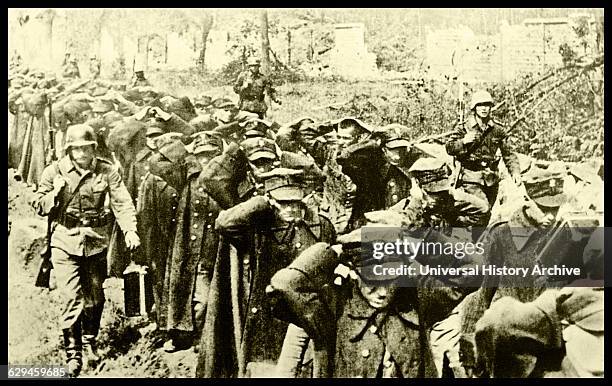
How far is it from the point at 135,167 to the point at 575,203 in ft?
12.2

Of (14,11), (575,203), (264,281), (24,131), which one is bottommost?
(264,281)

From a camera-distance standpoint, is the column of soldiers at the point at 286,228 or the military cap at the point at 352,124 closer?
the column of soldiers at the point at 286,228

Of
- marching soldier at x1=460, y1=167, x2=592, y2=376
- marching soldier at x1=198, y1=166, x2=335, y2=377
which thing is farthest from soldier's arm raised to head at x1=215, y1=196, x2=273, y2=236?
marching soldier at x1=460, y1=167, x2=592, y2=376

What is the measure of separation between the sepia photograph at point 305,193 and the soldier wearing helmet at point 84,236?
2 centimetres

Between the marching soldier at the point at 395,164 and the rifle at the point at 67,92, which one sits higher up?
the rifle at the point at 67,92

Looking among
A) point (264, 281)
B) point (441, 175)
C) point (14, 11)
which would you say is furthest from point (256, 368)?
point (14, 11)

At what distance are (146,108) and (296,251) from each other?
5.79 ft

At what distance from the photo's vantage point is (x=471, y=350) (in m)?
5.66

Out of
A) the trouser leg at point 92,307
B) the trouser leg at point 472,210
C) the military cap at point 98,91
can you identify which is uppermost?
the military cap at point 98,91

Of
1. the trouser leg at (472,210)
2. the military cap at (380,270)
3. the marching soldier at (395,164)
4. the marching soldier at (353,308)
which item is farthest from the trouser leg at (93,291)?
the trouser leg at (472,210)

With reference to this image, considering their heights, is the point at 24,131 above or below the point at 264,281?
above

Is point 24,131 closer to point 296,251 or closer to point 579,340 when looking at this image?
point 296,251

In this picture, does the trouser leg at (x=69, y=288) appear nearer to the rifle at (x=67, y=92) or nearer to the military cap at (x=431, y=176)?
the rifle at (x=67, y=92)

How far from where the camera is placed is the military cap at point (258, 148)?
223 inches
